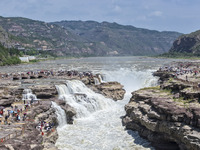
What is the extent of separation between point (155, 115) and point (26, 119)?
17760mm

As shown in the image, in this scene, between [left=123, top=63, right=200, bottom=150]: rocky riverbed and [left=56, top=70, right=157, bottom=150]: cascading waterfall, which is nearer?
[left=123, top=63, right=200, bottom=150]: rocky riverbed

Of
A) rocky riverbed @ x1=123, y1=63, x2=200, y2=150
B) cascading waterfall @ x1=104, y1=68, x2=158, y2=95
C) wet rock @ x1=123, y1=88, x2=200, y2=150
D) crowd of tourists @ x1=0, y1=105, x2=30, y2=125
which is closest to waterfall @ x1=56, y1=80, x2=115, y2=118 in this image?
rocky riverbed @ x1=123, y1=63, x2=200, y2=150

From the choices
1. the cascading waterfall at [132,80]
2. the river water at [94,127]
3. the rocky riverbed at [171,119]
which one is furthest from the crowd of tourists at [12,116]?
the cascading waterfall at [132,80]

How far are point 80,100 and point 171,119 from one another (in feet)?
76.8

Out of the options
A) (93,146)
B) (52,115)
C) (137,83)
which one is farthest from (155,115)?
(137,83)

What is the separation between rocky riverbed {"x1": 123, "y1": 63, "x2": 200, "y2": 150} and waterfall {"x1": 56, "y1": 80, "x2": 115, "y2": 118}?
33.7 ft

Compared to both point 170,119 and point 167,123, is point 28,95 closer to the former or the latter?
point 167,123

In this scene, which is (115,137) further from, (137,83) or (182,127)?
(137,83)

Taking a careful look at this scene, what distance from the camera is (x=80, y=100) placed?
1833 inches

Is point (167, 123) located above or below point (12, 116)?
above

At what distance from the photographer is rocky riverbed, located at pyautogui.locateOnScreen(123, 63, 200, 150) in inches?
968

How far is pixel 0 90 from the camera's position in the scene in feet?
139

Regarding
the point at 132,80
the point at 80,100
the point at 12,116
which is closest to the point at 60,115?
the point at 12,116

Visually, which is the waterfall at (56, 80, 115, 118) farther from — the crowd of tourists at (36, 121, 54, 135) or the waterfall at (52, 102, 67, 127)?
the crowd of tourists at (36, 121, 54, 135)
